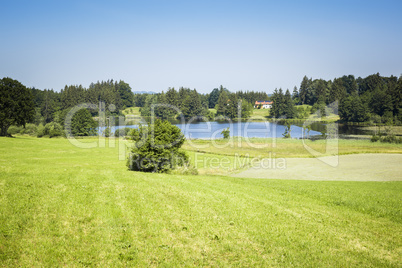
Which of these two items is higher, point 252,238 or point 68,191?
point 68,191

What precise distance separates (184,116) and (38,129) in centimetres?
10555

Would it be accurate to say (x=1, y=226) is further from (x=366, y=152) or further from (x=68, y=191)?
(x=366, y=152)

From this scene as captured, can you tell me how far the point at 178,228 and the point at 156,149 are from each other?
19916 mm

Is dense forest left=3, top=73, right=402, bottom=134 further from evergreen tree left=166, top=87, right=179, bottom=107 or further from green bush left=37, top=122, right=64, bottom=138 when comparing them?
green bush left=37, top=122, right=64, bottom=138

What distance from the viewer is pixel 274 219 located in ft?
38.2

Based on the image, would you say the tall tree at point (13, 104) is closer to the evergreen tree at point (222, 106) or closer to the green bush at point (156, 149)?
the green bush at point (156, 149)

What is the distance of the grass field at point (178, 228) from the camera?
8.05 metres

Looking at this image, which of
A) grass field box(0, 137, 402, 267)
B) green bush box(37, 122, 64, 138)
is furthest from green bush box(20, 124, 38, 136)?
grass field box(0, 137, 402, 267)

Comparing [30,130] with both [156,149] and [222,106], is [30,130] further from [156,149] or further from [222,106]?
[222,106]

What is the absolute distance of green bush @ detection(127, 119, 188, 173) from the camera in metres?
29.4

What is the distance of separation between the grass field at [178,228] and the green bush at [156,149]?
14.1m

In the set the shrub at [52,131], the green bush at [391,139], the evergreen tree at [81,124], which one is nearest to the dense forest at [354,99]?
the green bush at [391,139]

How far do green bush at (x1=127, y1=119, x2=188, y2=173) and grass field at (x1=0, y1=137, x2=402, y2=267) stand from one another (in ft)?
46.2

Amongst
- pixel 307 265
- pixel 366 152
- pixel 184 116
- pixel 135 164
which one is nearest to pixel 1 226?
pixel 307 265
